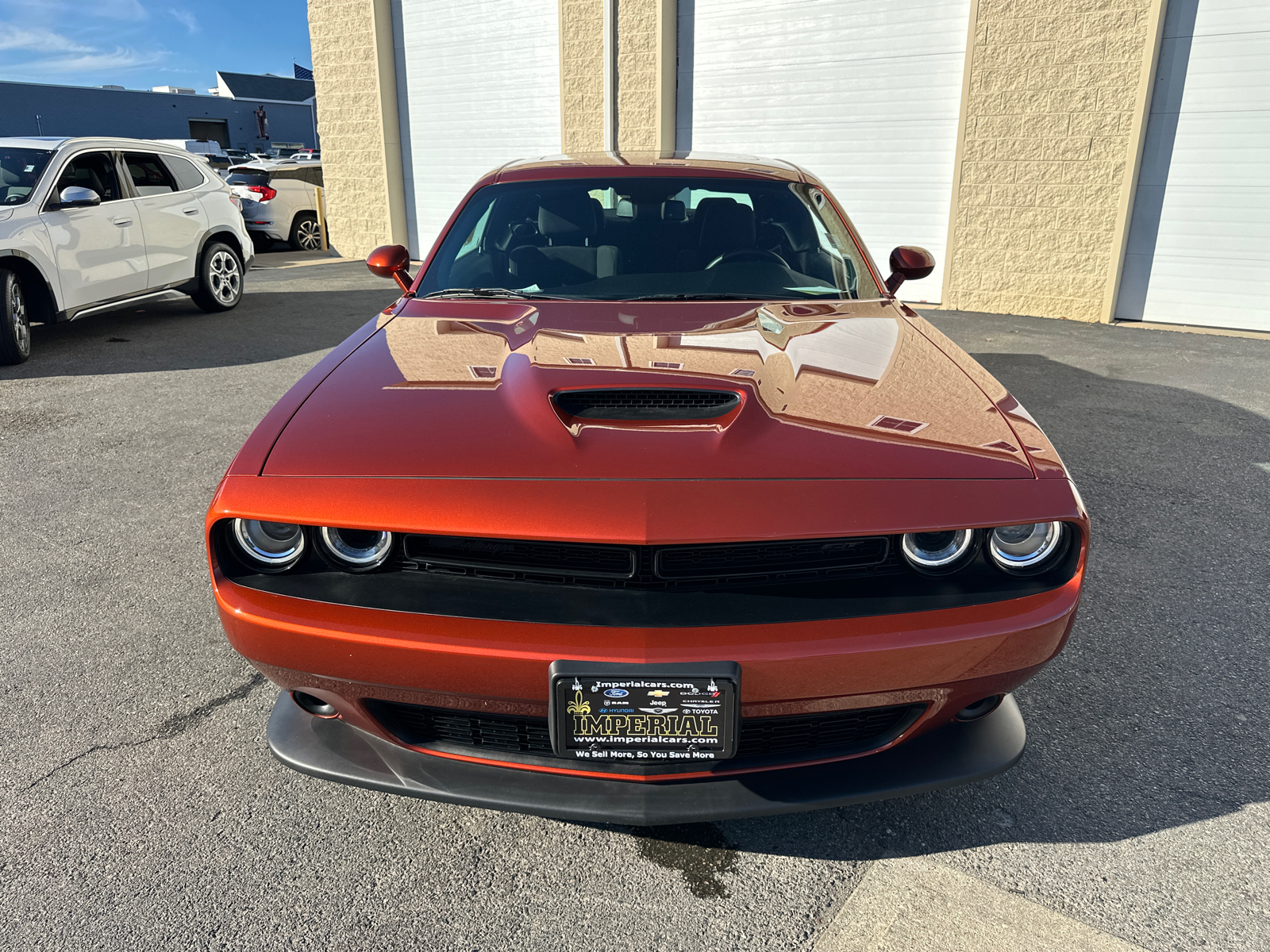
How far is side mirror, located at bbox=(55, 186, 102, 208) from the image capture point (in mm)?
6656

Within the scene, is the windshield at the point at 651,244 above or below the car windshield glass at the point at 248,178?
below

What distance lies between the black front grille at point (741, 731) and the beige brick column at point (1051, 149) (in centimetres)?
850

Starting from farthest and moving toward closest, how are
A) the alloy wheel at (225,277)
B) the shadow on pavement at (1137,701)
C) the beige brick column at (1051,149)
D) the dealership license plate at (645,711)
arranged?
1. the alloy wheel at (225,277)
2. the beige brick column at (1051,149)
3. the shadow on pavement at (1137,701)
4. the dealership license plate at (645,711)

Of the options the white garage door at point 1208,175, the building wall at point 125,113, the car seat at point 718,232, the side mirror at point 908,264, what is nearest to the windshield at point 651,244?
the car seat at point 718,232

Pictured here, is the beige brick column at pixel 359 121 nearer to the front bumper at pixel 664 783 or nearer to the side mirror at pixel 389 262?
the side mirror at pixel 389 262

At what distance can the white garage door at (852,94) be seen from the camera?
9.26 metres

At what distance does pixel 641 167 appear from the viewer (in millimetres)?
3340

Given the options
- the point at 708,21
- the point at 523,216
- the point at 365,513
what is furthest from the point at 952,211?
the point at 365,513

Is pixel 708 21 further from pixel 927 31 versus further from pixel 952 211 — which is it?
pixel 952 211

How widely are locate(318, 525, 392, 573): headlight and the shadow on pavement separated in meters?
0.90

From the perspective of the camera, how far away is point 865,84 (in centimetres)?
961

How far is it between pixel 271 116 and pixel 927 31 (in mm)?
53072

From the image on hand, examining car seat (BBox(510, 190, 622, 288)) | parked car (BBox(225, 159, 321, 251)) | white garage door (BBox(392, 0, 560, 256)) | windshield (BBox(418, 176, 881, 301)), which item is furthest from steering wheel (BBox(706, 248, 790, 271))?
parked car (BBox(225, 159, 321, 251))

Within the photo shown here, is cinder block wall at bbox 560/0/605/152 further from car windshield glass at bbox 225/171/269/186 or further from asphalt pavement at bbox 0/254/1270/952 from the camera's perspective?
asphalt pavement at bbox 0/254/1270/952
